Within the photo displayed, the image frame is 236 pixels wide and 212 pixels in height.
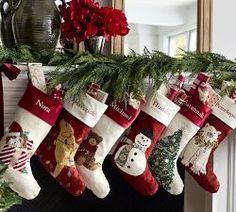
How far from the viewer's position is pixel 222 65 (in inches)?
68.1

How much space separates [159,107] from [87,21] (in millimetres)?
353

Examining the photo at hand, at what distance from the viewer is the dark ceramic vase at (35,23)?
155 centimetres

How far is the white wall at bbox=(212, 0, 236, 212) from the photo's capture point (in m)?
1.95

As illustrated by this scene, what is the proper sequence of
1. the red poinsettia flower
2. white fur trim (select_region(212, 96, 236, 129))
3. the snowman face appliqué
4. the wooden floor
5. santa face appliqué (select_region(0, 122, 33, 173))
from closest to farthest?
santa face appliqué (select_region(0, 122, 33, 173))
the red poinsettia flower
the snowman face appliqué
white fur trim (select_region(212, 96, 236, 129))
the wooden floor

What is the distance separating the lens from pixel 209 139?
1769 mm

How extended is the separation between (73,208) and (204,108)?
751 mm

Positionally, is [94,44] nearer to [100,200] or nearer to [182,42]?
[182,42]

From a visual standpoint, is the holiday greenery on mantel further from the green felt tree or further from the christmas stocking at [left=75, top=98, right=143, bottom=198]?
the green felt tree

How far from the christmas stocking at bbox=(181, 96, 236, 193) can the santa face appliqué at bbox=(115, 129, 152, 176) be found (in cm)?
20

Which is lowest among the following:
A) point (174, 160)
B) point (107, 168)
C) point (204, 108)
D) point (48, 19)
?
point (107, 168)

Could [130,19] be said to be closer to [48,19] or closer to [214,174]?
[48,19]

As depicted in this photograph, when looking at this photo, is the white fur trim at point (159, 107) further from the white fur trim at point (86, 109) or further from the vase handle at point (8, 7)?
the vase handle at point (8, 7)

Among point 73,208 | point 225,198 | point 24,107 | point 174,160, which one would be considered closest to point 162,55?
point 174,160

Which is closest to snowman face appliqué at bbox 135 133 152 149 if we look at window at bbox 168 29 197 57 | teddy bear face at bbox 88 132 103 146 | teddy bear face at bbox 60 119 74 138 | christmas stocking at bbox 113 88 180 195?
christmas stocking at bbox 113 88 180 195
